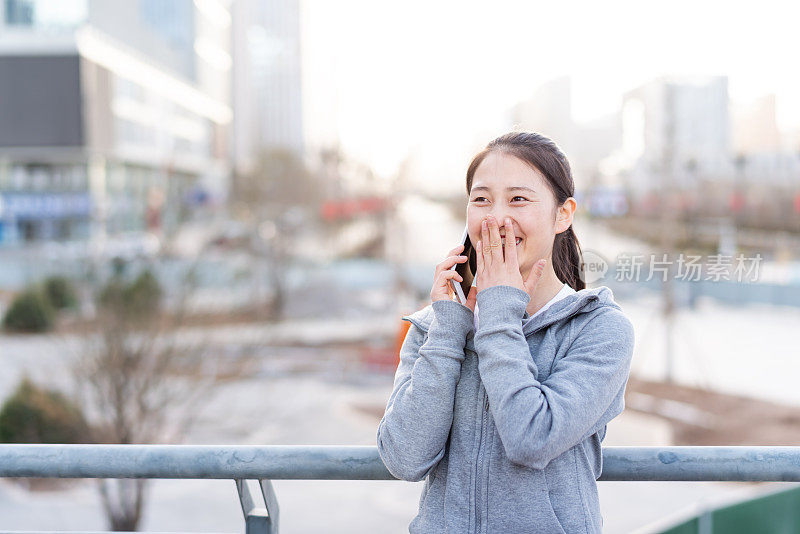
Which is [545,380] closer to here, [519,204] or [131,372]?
[519,204]

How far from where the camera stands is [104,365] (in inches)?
378

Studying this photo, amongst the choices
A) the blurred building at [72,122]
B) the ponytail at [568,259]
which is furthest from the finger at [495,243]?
the blurred building at [72,122]

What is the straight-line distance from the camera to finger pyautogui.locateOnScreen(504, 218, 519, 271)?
5.34 ft

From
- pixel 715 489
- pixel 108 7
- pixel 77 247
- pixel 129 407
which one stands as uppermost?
pixel 108 7

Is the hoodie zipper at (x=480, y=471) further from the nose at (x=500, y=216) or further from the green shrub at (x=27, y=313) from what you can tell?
the green shrub at (x=27, y=313)

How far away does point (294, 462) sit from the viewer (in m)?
1.89

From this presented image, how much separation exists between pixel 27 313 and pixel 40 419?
12.6 m

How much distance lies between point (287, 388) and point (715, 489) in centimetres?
809

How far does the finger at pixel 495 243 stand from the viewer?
5.35ft

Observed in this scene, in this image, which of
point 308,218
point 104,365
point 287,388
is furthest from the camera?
point 308,218

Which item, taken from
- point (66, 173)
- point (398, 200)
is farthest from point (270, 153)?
point (398, 200)

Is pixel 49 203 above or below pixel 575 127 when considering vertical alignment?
below

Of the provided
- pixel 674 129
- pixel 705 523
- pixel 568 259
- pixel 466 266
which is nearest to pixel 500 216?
pixel 466 266

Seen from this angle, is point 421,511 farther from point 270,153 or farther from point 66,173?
point 66,173
